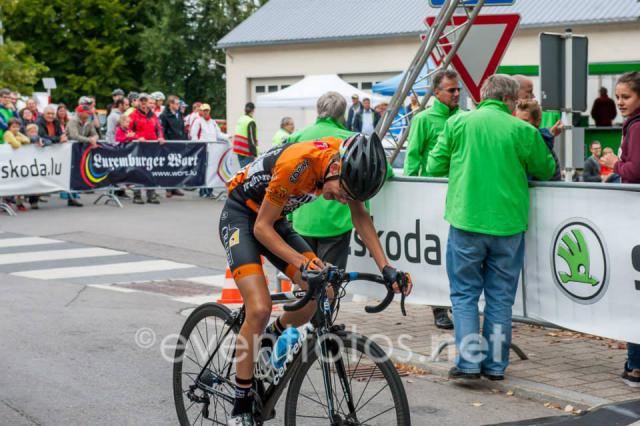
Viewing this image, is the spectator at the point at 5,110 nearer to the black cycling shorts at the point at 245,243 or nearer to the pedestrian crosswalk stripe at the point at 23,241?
the pedestrian crosswalk stripe at the point at 23,241

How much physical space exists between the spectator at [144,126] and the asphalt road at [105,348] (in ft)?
18.4

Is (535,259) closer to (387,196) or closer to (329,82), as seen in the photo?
(387,196)

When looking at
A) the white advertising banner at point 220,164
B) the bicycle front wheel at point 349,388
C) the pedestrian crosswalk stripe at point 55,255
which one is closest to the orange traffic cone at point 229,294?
the pedestrian crosswalk stripe at point 55,255

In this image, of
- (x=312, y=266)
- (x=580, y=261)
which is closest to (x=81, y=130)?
(x=580, y=261)

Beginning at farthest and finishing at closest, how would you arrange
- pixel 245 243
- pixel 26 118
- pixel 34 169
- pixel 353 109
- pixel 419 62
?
pixel 353 109, pixel 26 118, pixel 34 169, pixel 419 62, pixel 245 243

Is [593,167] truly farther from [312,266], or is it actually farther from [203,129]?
[312,266]

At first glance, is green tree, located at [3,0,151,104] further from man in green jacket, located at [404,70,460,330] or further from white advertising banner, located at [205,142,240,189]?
man in green jacket, located at [404,70,460,330]

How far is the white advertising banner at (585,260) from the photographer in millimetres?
6480

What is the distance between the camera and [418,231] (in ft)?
26.4

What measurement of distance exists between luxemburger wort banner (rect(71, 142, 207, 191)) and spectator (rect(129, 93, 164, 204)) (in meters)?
0.24

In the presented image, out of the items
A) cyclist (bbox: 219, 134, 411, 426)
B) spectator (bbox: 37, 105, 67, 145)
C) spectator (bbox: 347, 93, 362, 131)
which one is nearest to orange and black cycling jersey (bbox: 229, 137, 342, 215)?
cyclist (bbox: 219, 134, 411, 426)

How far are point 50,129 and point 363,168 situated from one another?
1555 cm

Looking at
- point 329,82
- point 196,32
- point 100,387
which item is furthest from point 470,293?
point 196,32

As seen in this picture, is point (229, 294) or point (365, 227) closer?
point (365, 227)
